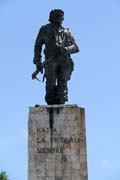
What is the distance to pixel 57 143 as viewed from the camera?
Result: 60.8 feet

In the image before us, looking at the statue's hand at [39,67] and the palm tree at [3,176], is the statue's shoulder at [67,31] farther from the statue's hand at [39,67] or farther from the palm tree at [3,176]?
the palm tree at [3,176]

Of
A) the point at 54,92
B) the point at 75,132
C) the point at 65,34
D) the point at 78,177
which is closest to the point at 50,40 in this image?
the point at 65,34

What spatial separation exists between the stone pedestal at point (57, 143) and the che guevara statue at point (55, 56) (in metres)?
0.73

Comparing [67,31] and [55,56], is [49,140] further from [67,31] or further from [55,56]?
[67,31]

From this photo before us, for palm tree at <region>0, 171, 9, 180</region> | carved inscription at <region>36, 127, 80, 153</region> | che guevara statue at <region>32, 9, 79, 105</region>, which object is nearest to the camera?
carved inscription at <region>36, 127, 80, 153</region>

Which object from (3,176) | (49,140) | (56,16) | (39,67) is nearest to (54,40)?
(56,16)

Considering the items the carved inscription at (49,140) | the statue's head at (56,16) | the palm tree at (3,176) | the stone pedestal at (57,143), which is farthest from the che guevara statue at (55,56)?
the palm tree at (3,176)

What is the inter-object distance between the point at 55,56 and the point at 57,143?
3.05 meters

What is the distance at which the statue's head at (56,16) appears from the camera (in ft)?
65.6

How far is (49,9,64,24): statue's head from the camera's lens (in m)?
20.0

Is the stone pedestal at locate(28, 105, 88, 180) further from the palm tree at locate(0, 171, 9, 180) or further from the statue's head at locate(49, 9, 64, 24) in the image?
the palm tree at locate(0, 171, 9, 180)

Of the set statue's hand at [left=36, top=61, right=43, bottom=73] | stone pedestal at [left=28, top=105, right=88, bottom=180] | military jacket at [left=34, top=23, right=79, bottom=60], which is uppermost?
military jacket at [left=34, top=23, right=79, bottom=60]

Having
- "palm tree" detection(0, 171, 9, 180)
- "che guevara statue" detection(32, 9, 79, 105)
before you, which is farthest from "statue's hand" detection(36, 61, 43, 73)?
"palm tree" detection(0, 171, 9, 180)

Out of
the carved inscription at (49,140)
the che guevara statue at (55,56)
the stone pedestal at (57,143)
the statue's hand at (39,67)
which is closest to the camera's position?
the stone pedestal at (57,143)
